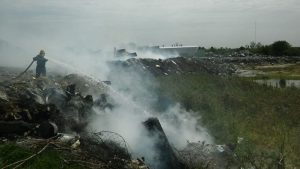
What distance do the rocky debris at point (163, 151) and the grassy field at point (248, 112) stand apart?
85.7 inches

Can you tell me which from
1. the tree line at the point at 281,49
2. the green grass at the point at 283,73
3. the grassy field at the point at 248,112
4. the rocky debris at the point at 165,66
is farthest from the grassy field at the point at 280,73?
the tree line at the point at 281,49

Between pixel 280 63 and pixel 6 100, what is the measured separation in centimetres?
5184

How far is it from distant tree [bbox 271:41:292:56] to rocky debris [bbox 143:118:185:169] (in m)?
64.8

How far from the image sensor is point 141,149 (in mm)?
8609

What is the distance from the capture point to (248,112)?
1515 centimetres

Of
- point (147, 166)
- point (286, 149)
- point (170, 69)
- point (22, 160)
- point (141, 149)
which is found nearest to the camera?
point (22, 160)

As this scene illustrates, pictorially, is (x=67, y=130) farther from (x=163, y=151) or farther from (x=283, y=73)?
(x=283, y=73)

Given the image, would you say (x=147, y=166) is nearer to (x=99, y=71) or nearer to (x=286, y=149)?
(x=286, y=149)

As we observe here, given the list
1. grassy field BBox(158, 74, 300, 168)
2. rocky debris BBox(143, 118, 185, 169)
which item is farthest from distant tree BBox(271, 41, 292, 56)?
rocky debris BBox(143, 118, 185, 169)

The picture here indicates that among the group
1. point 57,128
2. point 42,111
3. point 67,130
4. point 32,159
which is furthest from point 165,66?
point 32,159

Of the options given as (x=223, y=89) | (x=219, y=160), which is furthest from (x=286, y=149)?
(x=223, y=89)

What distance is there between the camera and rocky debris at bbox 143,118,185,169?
8133mm

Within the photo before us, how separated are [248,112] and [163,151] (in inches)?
301

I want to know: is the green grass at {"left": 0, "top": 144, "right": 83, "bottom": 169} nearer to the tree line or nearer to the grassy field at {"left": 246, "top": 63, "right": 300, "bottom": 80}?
the grassy field at {"left": 246, "top": 63, "right": 300, "bottom": 80}
